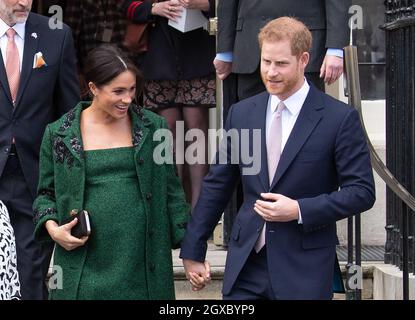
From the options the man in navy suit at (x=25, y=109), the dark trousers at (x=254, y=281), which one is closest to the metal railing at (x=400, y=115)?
the dark trousers at (x=254, y=281)

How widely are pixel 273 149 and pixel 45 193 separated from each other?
112 cm

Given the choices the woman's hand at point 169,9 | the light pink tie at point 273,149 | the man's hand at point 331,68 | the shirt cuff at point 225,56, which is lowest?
the light pink tie at point 273,149

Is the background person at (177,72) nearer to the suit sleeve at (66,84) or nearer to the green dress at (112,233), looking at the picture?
the suit sleeve at (66,84)

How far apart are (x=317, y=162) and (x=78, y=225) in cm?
110

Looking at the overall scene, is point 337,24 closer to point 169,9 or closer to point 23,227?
point 23,227

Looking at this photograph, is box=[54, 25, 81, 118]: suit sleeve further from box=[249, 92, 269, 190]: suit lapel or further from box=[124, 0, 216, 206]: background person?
box=[124, 0, 216, 206]: background person

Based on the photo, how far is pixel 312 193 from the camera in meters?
5.82

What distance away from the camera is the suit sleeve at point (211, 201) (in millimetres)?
6039

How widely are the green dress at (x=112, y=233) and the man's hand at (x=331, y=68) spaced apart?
1.22 meters

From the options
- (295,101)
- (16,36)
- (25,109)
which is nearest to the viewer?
(295,101)

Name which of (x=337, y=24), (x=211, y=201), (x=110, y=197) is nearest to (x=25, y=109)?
(x=110, y=197)

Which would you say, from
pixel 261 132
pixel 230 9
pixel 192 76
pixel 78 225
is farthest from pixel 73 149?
pixel 192 76

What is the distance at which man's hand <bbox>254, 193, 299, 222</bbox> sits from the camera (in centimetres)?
566

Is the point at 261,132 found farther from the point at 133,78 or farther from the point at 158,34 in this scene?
the point at 158,34
